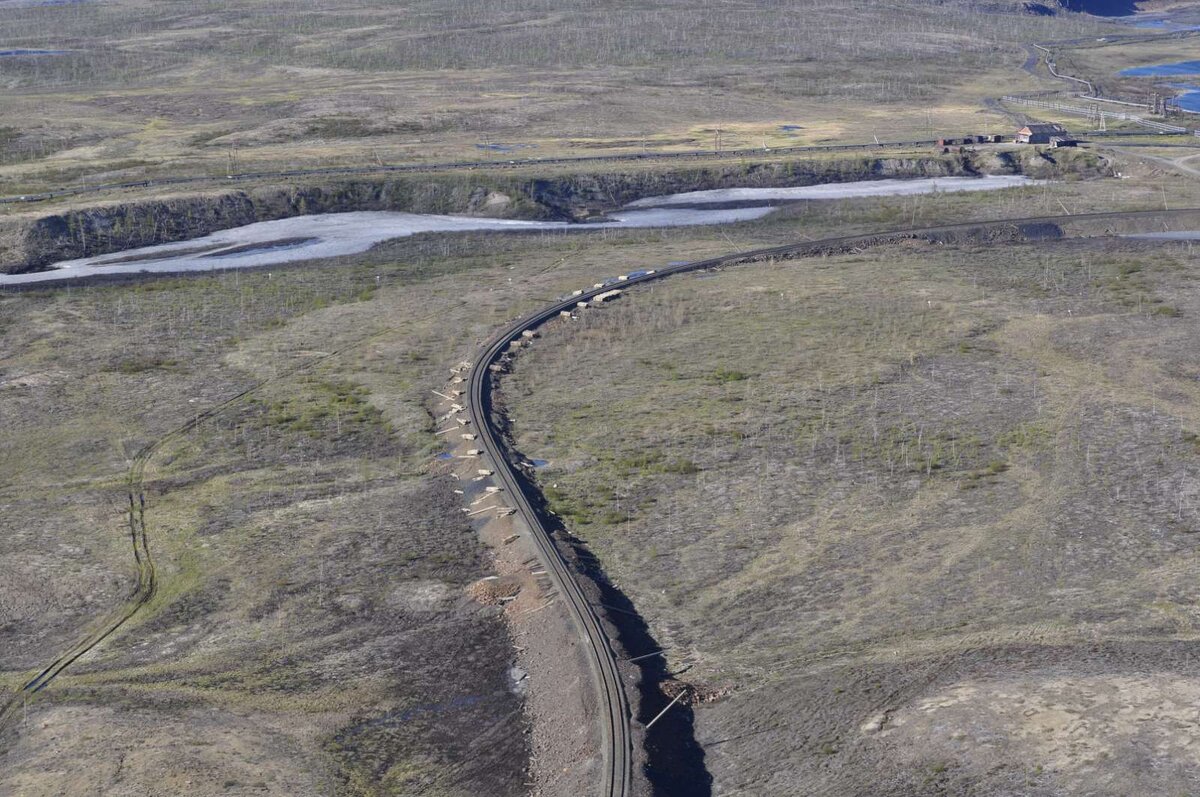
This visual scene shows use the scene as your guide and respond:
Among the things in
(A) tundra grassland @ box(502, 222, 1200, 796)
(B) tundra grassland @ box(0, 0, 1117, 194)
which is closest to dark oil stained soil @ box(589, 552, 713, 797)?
(A) tundra grassland @ box(502, 222, 1200, 796)

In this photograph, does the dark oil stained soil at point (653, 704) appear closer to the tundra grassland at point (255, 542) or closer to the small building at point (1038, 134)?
the tundra grassland at point (255, 542)

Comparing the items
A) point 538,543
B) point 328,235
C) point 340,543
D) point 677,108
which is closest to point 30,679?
point 340,543

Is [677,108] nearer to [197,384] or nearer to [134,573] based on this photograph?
[197,384]

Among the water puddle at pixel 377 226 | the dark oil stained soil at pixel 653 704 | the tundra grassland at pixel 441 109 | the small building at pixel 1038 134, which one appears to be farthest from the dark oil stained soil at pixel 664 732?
the small building at pixel 1038 134

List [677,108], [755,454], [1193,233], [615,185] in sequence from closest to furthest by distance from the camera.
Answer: [755,454], [1193,233], [615,185], [677,108]

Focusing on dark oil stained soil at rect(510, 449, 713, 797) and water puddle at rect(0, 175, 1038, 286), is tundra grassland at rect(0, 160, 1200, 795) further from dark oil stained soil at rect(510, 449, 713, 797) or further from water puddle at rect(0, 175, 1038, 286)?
water puddle at rect(0, 175, 1038, 286)

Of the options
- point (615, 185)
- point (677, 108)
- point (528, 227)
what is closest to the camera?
point (528, 227)

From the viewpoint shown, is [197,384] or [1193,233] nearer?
[197,384]
